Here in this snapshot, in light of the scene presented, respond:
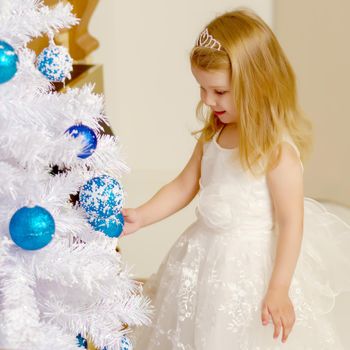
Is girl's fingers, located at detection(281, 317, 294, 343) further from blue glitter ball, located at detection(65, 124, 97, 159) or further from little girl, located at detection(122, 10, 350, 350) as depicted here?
blue glitter ball, located at detection(65, 124, 97, 159)

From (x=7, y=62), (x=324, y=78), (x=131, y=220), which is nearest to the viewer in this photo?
(x=7, y=62)

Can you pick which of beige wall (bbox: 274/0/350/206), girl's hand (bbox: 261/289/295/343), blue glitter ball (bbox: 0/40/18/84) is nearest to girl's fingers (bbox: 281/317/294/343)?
girl's hand (bbox: 261/289/295/343)

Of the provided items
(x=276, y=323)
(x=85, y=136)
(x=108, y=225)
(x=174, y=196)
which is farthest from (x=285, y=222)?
(x=85, y=136)

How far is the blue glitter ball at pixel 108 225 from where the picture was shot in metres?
1.33

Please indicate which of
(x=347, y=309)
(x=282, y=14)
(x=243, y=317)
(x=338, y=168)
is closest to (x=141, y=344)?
(x=243, y=317)

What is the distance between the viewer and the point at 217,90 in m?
1.60

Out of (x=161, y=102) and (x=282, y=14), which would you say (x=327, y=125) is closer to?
(x=282, y=14)

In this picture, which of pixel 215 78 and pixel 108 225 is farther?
pixel 215 78

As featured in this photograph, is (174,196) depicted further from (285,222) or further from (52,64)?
(52,64)

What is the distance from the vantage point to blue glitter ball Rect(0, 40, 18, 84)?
1051 mm

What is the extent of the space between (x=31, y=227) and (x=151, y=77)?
245 centimetres

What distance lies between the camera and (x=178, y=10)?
3.38 metres

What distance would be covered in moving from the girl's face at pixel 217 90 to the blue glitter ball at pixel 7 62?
0.59 meters

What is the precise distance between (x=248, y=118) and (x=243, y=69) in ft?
0.33
